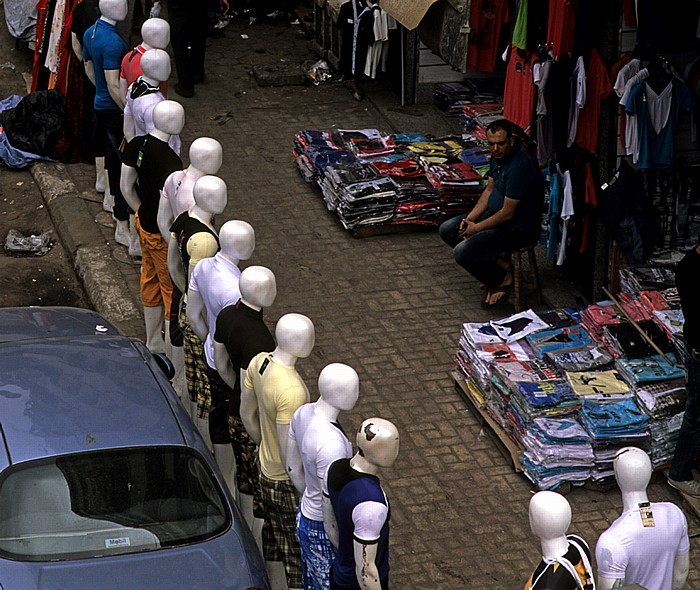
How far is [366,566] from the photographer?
192 inches

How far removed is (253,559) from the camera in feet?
17.8

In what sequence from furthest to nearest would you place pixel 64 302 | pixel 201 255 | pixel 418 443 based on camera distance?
pixel 64 302
pixel 418 443
pixel 201 255

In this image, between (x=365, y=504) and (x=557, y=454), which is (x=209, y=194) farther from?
(x=365, y=504)

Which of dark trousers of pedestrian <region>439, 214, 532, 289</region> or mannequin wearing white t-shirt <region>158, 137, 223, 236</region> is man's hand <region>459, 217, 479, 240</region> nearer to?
dark trousers of pedestrian <region>439, 214, 532, 289</region>

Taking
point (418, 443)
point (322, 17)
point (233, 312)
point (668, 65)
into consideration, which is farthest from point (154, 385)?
point (322, 17)

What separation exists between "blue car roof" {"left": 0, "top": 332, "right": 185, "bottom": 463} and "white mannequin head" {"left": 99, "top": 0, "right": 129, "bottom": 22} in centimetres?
393

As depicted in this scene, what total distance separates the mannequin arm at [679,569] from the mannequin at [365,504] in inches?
50.4

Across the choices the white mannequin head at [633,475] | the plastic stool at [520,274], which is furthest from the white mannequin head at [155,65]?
the white mannequin head at [633,475]

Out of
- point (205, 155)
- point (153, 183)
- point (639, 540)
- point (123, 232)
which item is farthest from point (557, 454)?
point (123, 232)

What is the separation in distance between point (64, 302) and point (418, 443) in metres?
3.79

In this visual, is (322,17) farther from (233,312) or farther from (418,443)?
(233,312)

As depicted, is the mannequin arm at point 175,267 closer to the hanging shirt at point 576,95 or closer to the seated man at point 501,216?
the seated man at point 501,216

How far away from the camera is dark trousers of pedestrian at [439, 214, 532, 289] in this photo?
8.95 m

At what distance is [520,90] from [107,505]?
5437 millimetres
